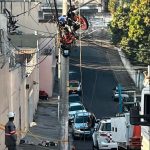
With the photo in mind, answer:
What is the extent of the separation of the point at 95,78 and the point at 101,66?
17.6ft

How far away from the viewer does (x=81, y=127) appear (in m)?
35.5

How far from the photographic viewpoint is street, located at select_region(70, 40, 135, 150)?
47375mm

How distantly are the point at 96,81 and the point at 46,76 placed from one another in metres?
8.73

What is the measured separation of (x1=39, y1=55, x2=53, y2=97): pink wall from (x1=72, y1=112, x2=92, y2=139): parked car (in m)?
16.6

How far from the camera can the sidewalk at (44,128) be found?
2870cm

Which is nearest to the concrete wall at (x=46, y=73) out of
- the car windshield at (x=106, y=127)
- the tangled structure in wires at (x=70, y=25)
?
the car windshield at (x=106, y=127)

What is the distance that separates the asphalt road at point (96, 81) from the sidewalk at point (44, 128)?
5.53 ft

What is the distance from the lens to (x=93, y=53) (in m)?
75.8

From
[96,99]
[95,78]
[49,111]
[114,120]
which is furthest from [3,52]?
[95,78]

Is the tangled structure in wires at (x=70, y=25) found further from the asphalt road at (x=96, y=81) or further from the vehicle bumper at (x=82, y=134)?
the vehicle bumper at (x=82, y=134)

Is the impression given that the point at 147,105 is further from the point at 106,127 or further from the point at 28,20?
the point at 28,20

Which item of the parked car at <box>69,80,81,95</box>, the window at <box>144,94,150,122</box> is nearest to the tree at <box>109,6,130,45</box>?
the parked car at <box>69,80,81,95</box>

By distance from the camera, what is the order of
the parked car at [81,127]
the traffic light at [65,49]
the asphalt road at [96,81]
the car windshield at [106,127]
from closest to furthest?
the traffic light at [65,49], the car windshield at [106,127], the parked car at [81,127], the asphalt road at [96,81]

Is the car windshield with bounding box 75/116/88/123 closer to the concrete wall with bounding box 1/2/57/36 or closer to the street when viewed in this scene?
the street
